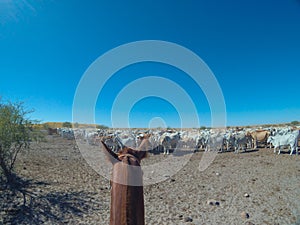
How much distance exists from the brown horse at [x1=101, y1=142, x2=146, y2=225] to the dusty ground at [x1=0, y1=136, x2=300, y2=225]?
3777 mm

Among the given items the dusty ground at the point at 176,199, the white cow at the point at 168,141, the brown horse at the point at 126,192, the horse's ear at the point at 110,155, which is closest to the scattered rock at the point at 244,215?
the dusty ground at the point at 176,199

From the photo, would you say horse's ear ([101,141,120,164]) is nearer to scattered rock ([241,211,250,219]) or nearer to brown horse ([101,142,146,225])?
brown horse ([101,142,146,225])

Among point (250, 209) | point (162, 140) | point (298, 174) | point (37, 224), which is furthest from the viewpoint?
point (162, 140)

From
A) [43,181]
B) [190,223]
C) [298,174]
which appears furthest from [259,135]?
[43,181]

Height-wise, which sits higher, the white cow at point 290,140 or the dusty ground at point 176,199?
the white cow at point 290,140

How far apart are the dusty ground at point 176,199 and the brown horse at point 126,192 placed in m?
3.78

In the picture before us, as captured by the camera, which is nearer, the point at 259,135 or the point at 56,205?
the point at 56,205

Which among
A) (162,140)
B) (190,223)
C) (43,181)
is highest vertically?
(162,140)

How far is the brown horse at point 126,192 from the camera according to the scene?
1462 mm

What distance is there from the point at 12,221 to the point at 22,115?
4051mm

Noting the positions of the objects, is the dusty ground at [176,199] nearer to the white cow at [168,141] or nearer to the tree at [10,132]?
the tree at [10,132]

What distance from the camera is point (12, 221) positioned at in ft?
15.7

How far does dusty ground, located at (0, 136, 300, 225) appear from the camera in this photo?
5004mm

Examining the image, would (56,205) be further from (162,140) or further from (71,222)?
(162,140)
